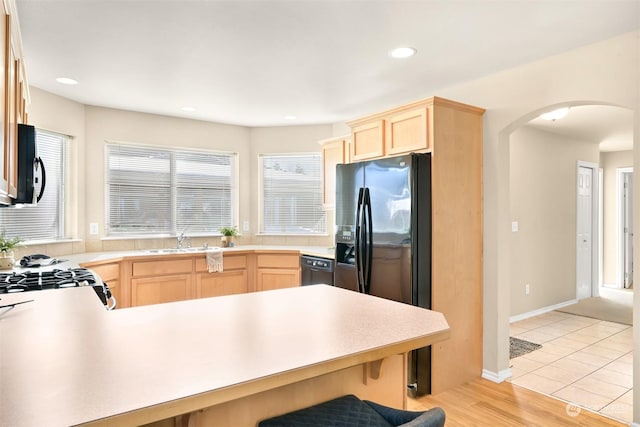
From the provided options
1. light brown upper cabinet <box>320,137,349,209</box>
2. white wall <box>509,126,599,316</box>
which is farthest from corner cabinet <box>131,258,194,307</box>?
white wall <box>509,126,599,316</box>

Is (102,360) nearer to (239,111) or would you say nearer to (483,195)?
(483,195)

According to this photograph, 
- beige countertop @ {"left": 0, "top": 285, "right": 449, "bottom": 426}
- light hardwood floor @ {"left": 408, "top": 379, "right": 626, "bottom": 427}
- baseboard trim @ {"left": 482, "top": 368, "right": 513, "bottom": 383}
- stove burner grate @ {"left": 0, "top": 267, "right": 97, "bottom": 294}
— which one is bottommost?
light hardwood floor @ {"left": 408, "top": 379, "right": 626, "bottom": 427}

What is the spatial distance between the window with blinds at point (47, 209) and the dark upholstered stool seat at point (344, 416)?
11.5 ft

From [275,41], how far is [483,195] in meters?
2.01

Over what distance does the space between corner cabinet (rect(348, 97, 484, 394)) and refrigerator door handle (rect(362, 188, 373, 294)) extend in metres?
0.43

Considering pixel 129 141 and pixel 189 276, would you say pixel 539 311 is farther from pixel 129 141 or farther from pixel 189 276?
pixel 129 141

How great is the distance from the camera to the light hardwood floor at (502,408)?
254 centimetres

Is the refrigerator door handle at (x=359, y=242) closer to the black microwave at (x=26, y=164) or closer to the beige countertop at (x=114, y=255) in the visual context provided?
the beige countertop at (x=114, y=255)

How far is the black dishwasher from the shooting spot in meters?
3.89

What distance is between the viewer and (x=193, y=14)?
2.24m

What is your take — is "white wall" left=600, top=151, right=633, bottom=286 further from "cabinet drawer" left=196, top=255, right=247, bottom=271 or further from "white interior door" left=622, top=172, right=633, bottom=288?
"cabinet drawer" left=196, top=255, right=247, bottom=271

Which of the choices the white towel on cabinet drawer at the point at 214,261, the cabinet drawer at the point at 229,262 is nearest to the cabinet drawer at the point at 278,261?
the cabinet drawer at the point at 229,262

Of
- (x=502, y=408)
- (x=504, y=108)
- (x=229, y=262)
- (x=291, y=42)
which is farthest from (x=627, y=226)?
(x=291, y=42)

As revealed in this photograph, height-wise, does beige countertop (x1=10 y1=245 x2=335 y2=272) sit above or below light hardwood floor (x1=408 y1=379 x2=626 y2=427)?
above
